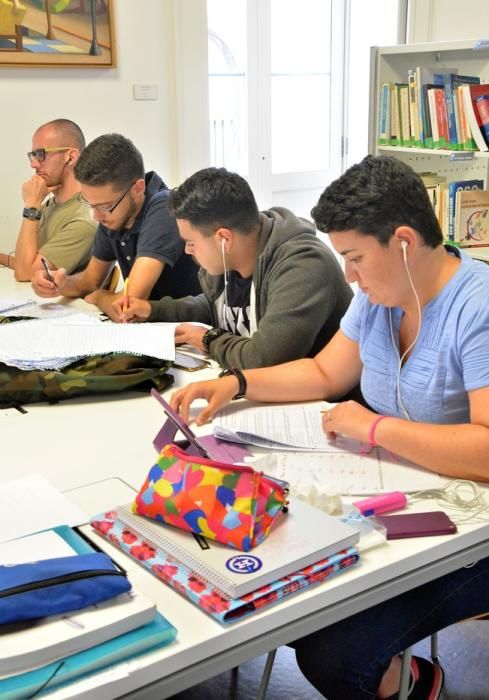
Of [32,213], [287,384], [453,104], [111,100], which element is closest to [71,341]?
[287,384]

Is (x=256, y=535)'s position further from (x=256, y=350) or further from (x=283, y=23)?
(x=283, y=23)

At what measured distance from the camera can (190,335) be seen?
2121mm

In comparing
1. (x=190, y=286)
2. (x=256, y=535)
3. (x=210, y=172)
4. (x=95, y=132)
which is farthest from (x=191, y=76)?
(x=256, y=535)

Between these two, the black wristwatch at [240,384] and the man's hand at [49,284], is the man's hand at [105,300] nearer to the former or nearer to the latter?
the man's hand at [49,284]

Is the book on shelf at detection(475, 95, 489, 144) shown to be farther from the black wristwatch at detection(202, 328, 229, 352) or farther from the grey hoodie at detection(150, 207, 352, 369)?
the black wristwatch at detection(202, 328, 229, 352)

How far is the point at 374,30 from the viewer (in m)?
4.98

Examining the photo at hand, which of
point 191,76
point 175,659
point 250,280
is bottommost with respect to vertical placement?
point 175,659

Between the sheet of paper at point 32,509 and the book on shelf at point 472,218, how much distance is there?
253 cm

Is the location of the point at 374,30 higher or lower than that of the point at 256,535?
higher

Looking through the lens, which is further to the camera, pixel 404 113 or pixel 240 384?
pixel 404 113

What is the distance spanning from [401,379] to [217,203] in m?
0.75

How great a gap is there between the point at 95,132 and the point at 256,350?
2599mm

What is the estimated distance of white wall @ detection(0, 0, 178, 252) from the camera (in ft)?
12.9

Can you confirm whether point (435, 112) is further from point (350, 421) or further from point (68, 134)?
point (350, 421)
